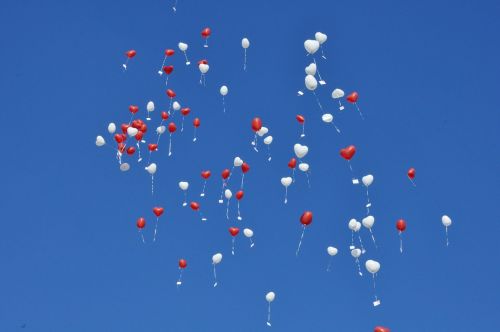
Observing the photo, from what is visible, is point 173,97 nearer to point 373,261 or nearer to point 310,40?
point 310,40

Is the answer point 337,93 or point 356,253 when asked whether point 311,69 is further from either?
point 356,253

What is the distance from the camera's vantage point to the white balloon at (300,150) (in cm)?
1469

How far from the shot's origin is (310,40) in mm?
14375

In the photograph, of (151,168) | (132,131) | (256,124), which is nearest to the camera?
(256,124)

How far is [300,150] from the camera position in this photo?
14688 mm

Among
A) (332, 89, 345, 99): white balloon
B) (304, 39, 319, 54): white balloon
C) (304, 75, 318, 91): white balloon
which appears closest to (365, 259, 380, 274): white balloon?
(332, 89, 345, 99): white balloon

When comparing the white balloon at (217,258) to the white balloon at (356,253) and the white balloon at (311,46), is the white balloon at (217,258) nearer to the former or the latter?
the white balloon at (356,253)

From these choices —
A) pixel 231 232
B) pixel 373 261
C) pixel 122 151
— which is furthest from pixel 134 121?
pixel 373 261

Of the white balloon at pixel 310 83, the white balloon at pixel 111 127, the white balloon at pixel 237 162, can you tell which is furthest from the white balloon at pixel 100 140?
the white balloon at pixel 310 83

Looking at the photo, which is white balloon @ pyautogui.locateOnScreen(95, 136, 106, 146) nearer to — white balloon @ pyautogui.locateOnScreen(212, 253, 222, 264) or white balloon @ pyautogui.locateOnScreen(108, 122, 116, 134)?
white balloon @ pyautogui.locateOnScreen(108, 122, 116, 134)

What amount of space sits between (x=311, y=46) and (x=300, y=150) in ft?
6.37

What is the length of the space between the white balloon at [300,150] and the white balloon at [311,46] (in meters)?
1.76

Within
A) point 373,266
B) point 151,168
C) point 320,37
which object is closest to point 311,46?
point 320,37

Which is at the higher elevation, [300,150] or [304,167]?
[300,150]
